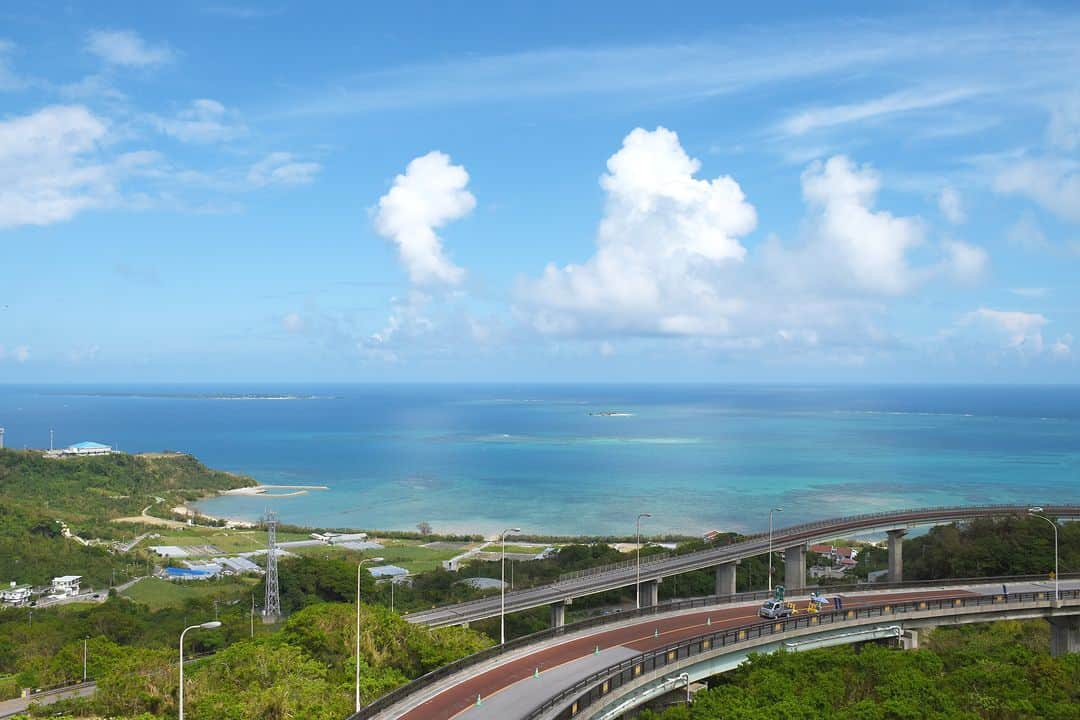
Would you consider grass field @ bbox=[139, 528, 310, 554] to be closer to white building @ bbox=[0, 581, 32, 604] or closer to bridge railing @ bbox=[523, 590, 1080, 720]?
white building @ bbox=[0, 581, 32, 604]

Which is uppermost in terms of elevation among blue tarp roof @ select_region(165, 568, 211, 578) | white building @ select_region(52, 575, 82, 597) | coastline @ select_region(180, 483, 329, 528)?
white building @ select_region(52, 575, 82, 597)

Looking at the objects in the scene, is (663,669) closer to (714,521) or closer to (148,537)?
(714,521)

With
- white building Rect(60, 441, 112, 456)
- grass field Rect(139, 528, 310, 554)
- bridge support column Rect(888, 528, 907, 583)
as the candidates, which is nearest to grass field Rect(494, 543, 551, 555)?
grass field Rect(139, 528, 310, 554)

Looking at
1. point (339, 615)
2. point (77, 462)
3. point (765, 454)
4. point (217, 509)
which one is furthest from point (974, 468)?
point (77, 462)

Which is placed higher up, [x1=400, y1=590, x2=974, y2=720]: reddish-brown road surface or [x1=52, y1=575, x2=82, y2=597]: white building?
[x1=400, y1=590, x2=974, y2=720]: reddish-brown road surface

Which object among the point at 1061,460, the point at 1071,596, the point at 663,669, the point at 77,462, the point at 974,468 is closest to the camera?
the point at 663,669

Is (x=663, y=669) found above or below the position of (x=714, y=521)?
above
